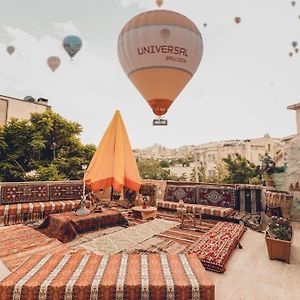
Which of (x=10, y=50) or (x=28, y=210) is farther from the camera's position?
(x=10, y=50)

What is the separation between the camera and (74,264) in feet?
9.61

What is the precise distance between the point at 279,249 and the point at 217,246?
1085 mm

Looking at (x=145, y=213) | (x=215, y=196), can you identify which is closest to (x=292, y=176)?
(x=215, y=196)

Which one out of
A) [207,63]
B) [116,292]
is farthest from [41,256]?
[207,63]

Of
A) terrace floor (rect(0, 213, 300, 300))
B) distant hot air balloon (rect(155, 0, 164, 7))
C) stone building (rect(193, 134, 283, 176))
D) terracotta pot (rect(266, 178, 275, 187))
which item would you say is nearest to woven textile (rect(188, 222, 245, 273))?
terrace floor (rect(0, 213, 300, 300))

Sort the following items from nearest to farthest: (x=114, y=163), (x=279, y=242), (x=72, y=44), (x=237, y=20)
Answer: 1. (x=279, y=242)
2. (x=114, y=163)
3. (x=237, y=20)
4. (x=72, y=44)

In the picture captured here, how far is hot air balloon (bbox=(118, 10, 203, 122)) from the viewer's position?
6254mm

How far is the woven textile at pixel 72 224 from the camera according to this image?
539cm

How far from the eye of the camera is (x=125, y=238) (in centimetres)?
548

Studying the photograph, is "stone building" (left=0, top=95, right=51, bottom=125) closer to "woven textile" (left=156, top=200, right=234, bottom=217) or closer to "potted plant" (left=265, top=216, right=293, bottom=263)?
"woven textile" (left=156, top=200, right=234, bottom=217)

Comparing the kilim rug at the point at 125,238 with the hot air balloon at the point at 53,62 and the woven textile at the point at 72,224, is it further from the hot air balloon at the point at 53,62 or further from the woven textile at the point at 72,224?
the hot air balloon at the point at 53,62

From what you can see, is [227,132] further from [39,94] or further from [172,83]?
[172,83]

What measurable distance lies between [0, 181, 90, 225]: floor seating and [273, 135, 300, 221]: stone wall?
20.5 feet

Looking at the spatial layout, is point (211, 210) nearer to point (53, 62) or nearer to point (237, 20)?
point (237, 20)
